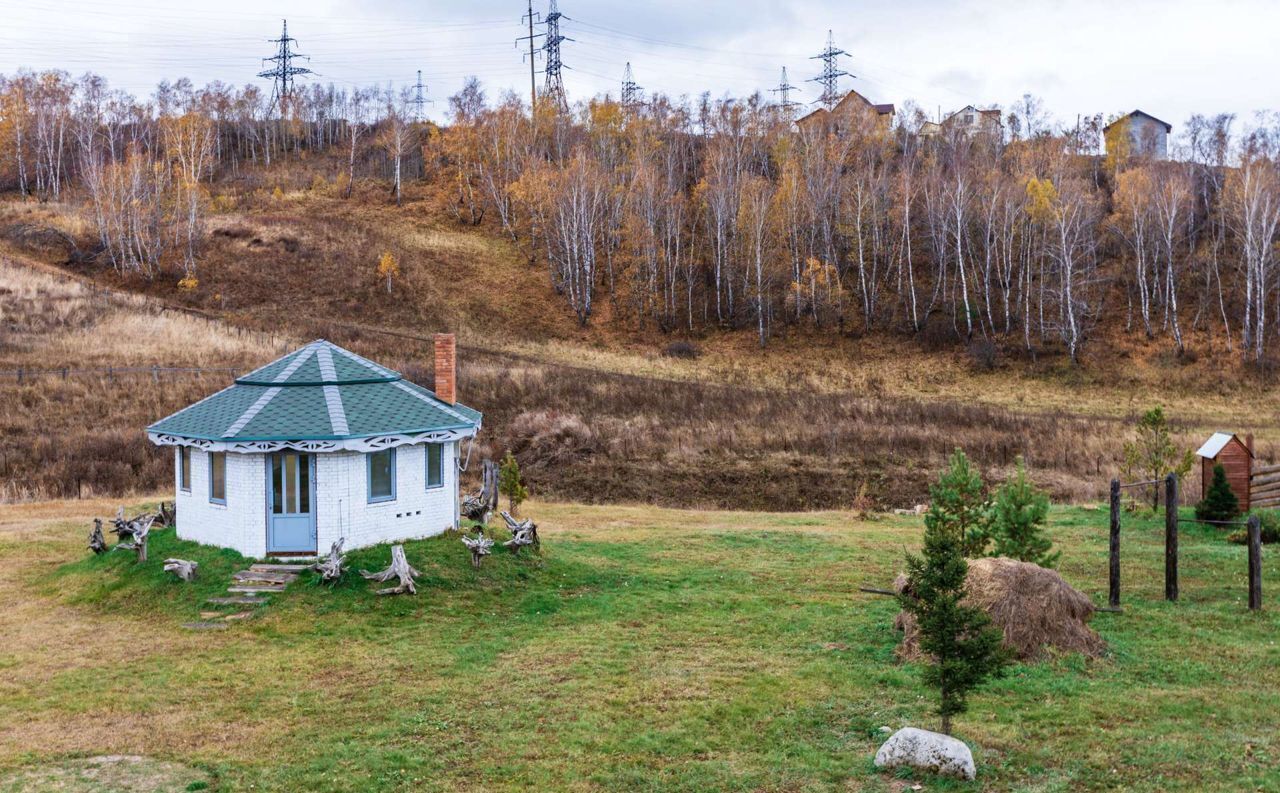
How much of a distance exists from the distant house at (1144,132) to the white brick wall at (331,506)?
267 ft

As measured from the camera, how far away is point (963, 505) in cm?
1825

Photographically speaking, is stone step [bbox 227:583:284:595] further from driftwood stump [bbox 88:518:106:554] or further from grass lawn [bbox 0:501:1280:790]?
driftwood stump [bbox 88:518:106:554]

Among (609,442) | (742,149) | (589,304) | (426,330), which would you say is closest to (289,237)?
(426,330)

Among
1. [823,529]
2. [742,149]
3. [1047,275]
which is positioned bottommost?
[823,529]

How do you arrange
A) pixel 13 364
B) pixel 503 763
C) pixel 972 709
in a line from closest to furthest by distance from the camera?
1. pixel 503 763
2. pixel 972 709
3. pixel 13 364

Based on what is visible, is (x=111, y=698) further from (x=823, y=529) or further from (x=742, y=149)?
(x=742, y=149)

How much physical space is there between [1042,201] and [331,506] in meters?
54.6

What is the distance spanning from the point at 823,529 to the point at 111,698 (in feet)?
62.7

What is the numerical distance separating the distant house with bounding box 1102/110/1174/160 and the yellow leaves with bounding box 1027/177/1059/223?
28.1 metres

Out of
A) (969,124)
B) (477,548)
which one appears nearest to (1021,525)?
(477,548)

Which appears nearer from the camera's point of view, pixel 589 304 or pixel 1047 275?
pixel 1047 275

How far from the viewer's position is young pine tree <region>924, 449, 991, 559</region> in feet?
59.4

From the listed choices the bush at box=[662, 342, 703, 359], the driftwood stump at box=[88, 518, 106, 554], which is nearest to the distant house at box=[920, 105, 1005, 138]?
the bush at box=[662, 342, 703, 359]

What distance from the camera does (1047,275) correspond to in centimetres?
6381
